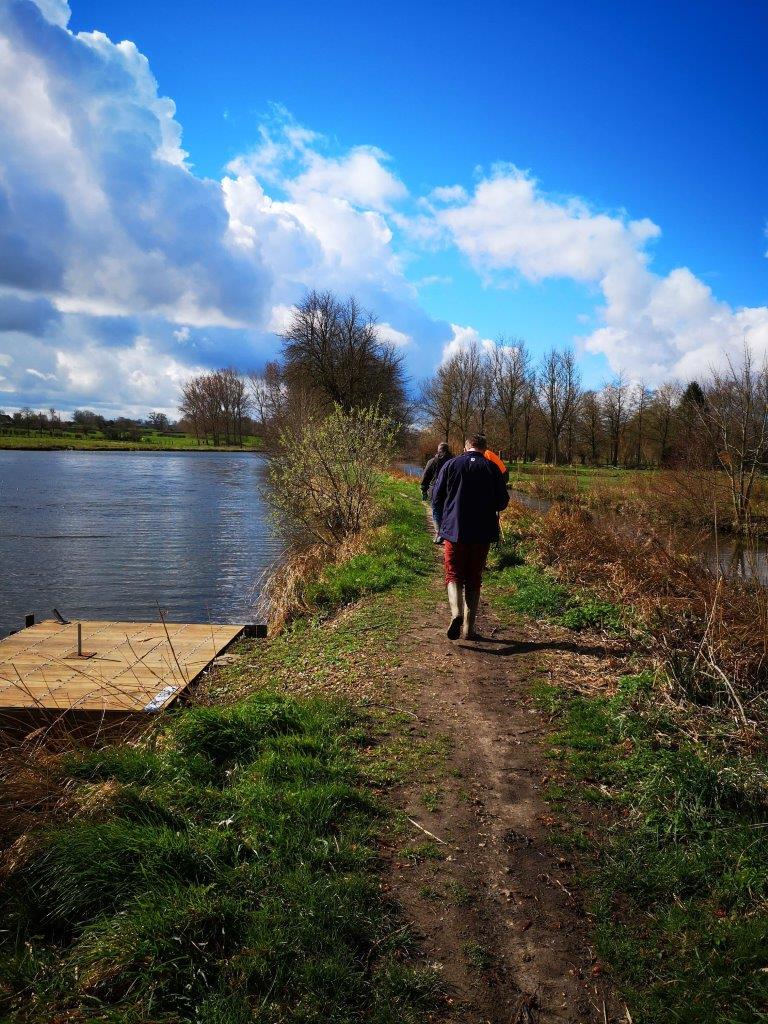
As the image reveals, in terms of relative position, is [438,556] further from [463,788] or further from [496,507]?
[463,788]

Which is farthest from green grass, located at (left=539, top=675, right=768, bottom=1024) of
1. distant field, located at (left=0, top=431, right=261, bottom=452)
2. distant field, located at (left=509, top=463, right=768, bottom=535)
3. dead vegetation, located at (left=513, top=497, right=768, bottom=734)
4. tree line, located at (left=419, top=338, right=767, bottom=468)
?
distant field, located at (left=0, top=431, right=261, bottom=452)

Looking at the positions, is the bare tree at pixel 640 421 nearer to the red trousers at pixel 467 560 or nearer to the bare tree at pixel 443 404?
the bare tree at pixel 443 404

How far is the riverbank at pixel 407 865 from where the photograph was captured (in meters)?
2.49

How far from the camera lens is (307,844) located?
3.30 meters

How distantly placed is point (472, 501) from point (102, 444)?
3790 inches

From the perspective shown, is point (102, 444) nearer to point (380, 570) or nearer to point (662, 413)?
point (662, 413)

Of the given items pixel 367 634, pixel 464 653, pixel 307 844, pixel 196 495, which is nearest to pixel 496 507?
pixel 464 653

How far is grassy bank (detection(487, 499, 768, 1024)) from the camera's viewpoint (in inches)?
99.8

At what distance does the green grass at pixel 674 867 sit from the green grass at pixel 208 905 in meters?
0.99

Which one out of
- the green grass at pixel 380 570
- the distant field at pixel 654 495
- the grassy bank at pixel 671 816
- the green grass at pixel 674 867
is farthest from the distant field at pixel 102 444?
the green grass at pixel 674 867

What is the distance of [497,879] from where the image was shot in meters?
3.17

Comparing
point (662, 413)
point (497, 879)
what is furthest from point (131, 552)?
point (662, 413)

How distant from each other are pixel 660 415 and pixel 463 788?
52.6 meters

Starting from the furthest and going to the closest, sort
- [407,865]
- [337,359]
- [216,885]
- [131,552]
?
[337,359] → [131,552] → [407,865] → [216,885]
